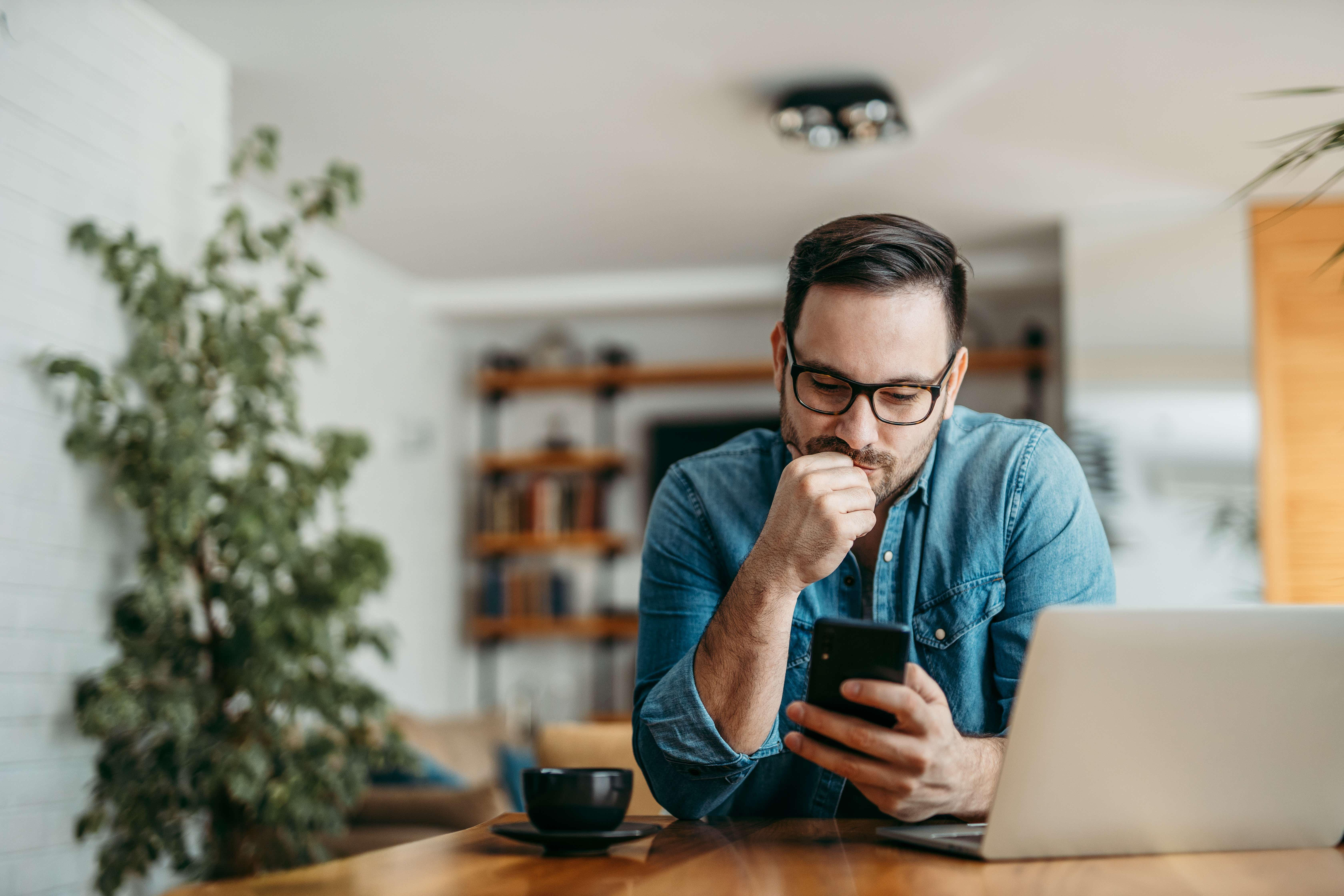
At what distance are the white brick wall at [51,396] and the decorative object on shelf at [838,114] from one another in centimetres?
178

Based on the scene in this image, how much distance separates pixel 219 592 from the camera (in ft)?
8.87

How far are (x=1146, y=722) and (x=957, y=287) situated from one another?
650mm

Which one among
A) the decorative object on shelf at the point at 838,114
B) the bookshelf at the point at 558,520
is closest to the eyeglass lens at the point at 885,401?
the decorative object on shelf at the point at 838,114

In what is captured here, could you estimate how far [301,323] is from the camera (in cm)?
282

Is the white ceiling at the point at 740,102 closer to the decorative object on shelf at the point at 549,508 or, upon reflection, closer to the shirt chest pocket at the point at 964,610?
the decorative object on shelf at the point at 549,508

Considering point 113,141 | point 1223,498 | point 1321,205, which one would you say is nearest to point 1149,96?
point 1321,205

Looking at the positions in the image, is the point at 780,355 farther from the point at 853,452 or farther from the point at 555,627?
the point at 555,627

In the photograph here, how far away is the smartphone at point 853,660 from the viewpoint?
0.96m

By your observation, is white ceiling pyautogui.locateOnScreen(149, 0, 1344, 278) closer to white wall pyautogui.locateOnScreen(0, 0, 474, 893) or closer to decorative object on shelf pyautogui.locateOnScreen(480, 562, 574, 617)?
white wall pyautogui.locateOnScreen(0, 0, 474, 893)

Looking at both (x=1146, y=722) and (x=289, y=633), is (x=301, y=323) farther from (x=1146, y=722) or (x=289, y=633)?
(x=1146, y=722)

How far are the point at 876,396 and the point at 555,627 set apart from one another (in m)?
4.59

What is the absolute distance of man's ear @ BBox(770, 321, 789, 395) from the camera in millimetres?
1395

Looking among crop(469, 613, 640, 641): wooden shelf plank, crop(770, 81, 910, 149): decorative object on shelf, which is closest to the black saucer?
crop(770, 81, 910, 149): decorative object on shelf

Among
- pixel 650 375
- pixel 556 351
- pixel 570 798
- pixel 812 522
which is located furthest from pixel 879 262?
pixel 556 351
